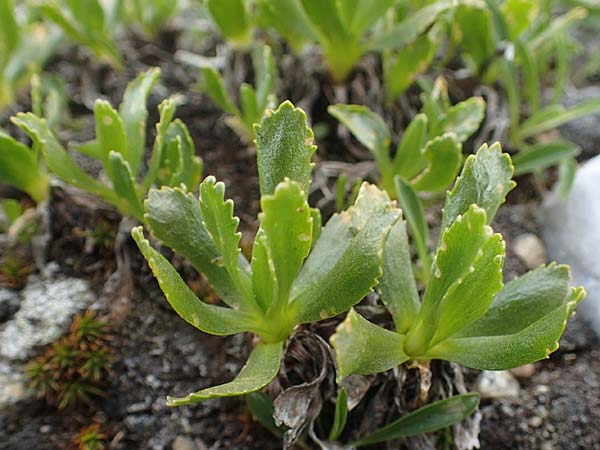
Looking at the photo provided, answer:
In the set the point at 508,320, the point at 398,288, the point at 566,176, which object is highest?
the point at 398,288

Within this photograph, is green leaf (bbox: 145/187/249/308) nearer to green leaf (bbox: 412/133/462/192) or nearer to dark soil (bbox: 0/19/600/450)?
dark soil (bbox: 0/19/600/450)

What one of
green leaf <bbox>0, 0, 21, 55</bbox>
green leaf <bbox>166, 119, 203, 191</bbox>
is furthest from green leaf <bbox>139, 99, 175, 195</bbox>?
green leaf <bbox>0, 0, 21, 55</bbox>

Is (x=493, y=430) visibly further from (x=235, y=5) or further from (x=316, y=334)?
(x=235, y=5)

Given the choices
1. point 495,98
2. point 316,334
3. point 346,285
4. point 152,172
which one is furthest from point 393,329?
point 495,98

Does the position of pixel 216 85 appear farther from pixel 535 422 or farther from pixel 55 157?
pixel 535 422

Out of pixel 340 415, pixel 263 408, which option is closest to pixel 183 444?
pixel 263 408

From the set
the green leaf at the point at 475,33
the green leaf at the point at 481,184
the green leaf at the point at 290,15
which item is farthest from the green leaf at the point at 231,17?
the green leaf at the point at 481,184

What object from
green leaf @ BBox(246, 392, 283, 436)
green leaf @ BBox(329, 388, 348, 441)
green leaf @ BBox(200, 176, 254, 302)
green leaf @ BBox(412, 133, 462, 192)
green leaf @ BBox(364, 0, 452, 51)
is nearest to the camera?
green leaf @ BBox(200, 176, 254, 302)
